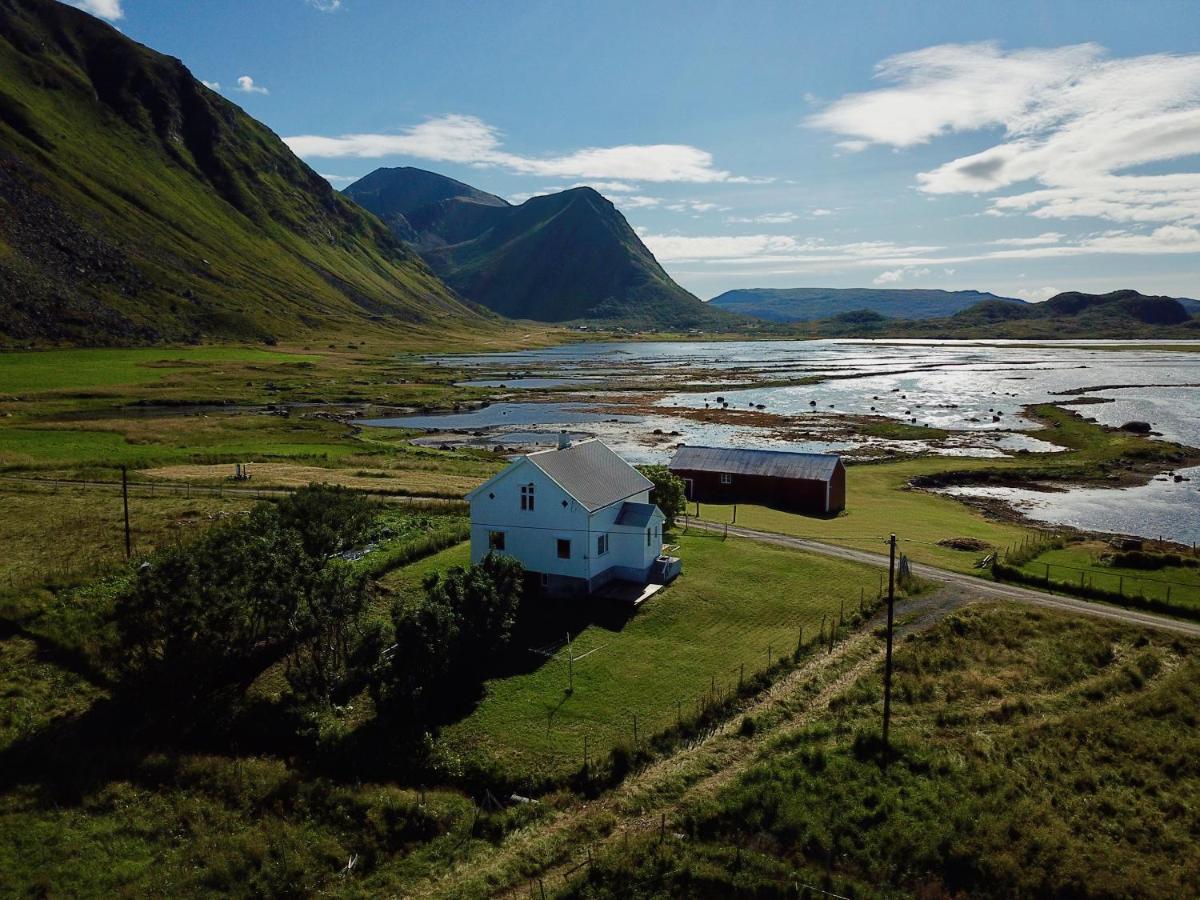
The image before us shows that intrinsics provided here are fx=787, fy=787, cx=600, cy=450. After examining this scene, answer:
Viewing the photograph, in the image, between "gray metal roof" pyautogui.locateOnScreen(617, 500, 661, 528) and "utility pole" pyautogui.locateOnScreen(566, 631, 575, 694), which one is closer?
"utility pole" pyautogui.locateOnScreen(566, 631, 575, 694)

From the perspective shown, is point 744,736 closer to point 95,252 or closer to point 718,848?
point 718,848

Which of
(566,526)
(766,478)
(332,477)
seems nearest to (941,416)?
(766,478)

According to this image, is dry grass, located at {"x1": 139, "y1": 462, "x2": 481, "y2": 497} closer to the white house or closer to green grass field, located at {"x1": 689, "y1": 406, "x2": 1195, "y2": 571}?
the white house

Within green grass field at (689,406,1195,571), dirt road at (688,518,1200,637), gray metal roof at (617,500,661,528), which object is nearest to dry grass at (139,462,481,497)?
green grass field at (689,406,1195,571)

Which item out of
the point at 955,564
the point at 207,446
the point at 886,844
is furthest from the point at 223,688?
the point at 207,446

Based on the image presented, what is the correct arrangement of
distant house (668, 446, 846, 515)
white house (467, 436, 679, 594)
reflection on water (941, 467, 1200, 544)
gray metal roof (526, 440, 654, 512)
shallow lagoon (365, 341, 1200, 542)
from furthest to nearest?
shallow lagoon (365, 341, 1200, 542)
distant house (668, 446, 846, 515)
reflection on water (941, 467, 1200, 544)
gray metal roof (526, 440, 654, 512)
white house (467, 436, 679, 594)
